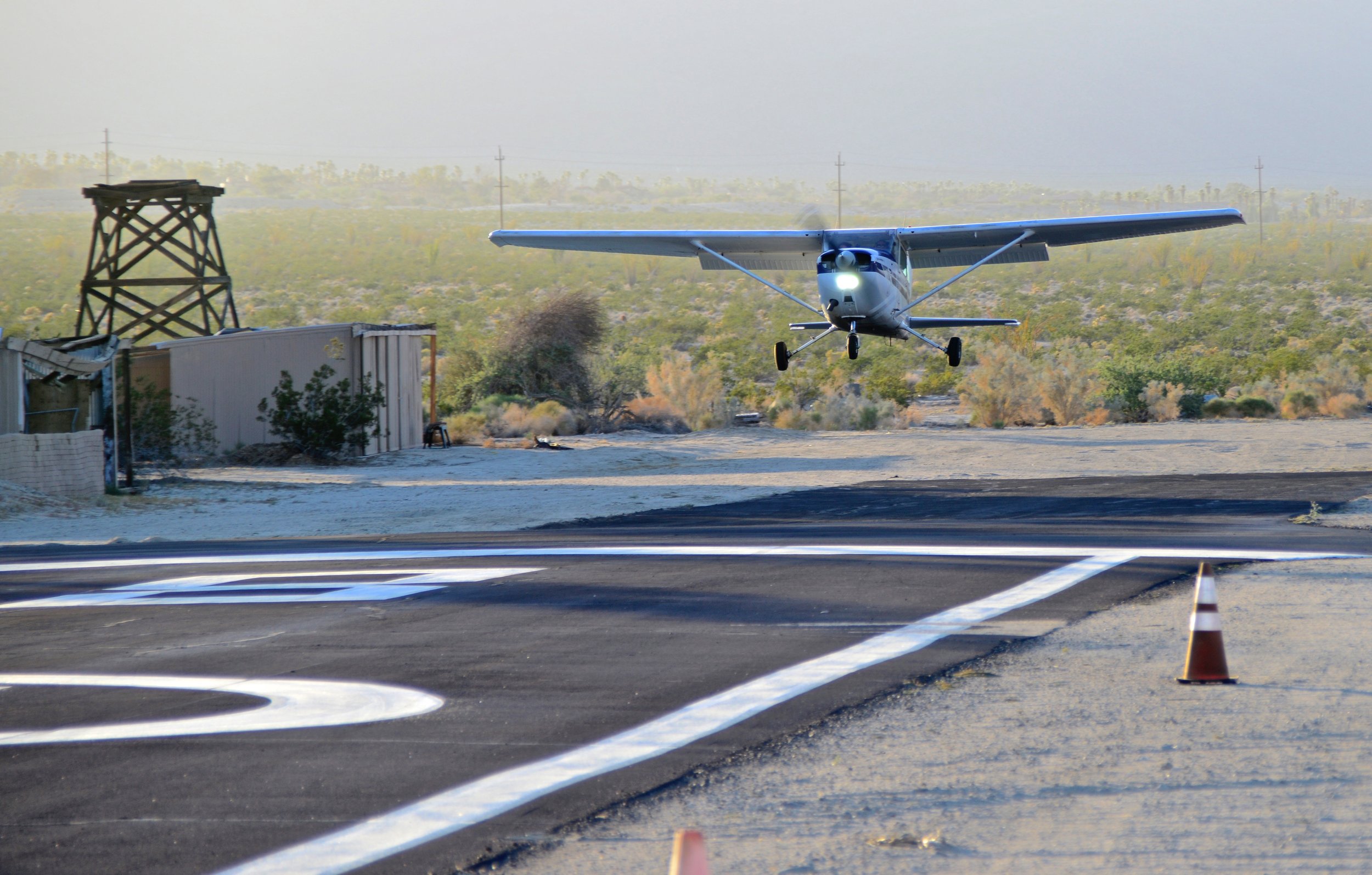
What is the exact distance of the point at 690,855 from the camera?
2.95 m

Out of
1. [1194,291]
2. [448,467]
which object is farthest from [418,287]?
[448,467]

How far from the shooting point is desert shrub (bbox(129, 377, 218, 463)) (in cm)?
2552

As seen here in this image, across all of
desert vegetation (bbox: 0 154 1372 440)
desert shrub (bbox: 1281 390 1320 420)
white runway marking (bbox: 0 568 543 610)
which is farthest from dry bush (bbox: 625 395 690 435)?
white runway marking (bbox: 0 568 543 610)

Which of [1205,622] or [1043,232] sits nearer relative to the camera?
[1205,622]

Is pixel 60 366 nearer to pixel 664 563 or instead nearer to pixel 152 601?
pixel 152 601

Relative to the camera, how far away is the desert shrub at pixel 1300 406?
118 ft

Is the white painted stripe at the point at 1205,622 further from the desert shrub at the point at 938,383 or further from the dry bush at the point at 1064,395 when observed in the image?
the desert shrub at the point at 938,383

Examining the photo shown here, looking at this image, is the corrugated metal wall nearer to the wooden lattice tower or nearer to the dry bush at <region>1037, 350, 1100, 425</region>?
the wooden lattice tower

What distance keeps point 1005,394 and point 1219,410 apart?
20.0 feet

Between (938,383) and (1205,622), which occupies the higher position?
(938,383)

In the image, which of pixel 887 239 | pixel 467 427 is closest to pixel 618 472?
pixel 887 239

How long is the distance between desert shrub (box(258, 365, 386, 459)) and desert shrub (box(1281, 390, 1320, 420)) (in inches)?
1003

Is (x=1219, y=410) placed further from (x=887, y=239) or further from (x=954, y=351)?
(x=887, y=239)

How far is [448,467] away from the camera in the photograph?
2677 cm
